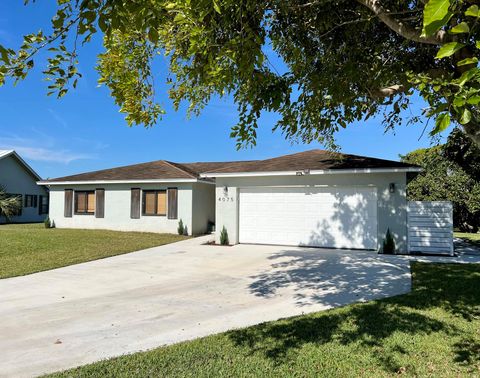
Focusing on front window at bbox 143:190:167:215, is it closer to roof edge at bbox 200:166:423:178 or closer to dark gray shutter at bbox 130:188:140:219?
dark gray shutter at bbox 130:188:140:219

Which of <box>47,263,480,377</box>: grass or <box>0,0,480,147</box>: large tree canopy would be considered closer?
<box>0,0,480,147</box>: large tree canopy

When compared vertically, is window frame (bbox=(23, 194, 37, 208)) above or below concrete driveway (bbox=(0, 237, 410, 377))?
above

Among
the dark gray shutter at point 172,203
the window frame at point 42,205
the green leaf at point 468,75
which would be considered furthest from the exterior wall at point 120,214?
the green leaf at point 468,75

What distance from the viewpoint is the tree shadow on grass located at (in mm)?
4176

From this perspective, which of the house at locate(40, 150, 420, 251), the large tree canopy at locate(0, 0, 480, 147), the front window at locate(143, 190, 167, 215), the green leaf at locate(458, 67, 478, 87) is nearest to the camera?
the green leaf at locate(458, 67, 478, 87)

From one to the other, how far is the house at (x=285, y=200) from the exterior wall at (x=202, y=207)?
2.1 inches

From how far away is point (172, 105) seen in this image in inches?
266

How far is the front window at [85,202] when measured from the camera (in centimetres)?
2102

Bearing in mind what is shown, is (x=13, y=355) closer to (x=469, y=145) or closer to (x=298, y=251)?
(x=298, y=251)

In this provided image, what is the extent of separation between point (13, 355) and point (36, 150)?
34.1m

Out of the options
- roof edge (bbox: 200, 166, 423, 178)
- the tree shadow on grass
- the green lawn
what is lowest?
the tree shadow on grass

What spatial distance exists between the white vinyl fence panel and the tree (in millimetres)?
8023

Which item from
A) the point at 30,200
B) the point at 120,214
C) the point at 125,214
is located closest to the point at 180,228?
the point at 125,214

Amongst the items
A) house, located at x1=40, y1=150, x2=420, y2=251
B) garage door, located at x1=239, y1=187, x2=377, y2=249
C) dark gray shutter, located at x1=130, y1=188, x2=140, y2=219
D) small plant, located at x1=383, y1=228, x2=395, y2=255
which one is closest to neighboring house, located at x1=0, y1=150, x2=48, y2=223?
house, located at x1=40, y1=150, x2=420, y2=251
